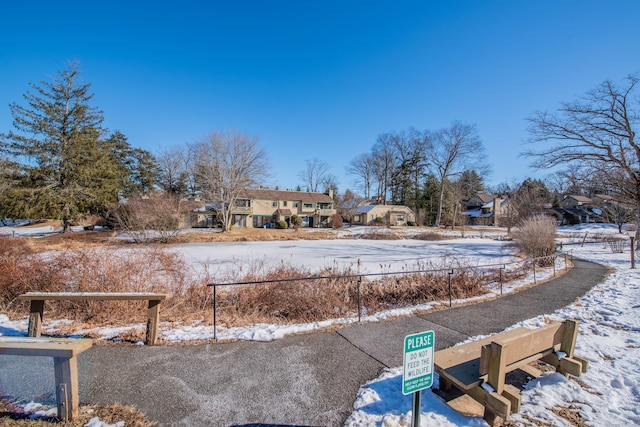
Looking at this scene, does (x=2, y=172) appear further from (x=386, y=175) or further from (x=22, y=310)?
(x=386, y=175)

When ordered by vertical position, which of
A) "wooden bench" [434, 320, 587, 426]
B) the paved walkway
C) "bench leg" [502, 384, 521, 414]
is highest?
"wooden bench" [434, 320, 587, 426]

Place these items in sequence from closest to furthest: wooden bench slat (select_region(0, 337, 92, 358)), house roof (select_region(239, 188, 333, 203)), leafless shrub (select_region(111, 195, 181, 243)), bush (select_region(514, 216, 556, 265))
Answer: wooden bench slat (select_region(0, 337, 92, 358)) → bush (select_region(514, 216, 556, 265)) → leafless shrub (select_region(111, 195, 181, 243)) → house roof (select_region(239, 188, 333, 203))

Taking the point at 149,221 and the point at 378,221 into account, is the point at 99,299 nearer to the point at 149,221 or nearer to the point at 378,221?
the point at 149,221

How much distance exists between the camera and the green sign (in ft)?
6.89

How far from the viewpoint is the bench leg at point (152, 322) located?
4410mm

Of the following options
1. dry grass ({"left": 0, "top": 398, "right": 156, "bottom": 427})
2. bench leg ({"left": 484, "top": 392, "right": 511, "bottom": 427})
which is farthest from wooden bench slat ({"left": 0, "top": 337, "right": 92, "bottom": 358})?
bench leg ({"left": 484, "top": 392, "right": 511, "bottom": 427})

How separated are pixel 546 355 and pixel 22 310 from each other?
940 centimetres

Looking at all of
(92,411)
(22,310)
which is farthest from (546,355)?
(22,310)

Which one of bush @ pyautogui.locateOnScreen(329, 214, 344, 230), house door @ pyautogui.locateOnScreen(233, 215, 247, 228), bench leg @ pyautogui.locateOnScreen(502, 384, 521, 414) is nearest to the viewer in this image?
bench leg @ pyautogui.locateOnScreen(502, 384, 521, 414)

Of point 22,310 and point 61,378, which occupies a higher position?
point 61,378

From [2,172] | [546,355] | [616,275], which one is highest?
[2,172]

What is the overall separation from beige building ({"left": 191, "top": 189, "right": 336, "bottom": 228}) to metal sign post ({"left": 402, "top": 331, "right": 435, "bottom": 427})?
3853cm

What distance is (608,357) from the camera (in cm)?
411

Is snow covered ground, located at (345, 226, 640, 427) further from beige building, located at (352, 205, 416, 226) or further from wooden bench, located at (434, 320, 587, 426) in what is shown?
beige building, located at (352, 205, 416, 226)
